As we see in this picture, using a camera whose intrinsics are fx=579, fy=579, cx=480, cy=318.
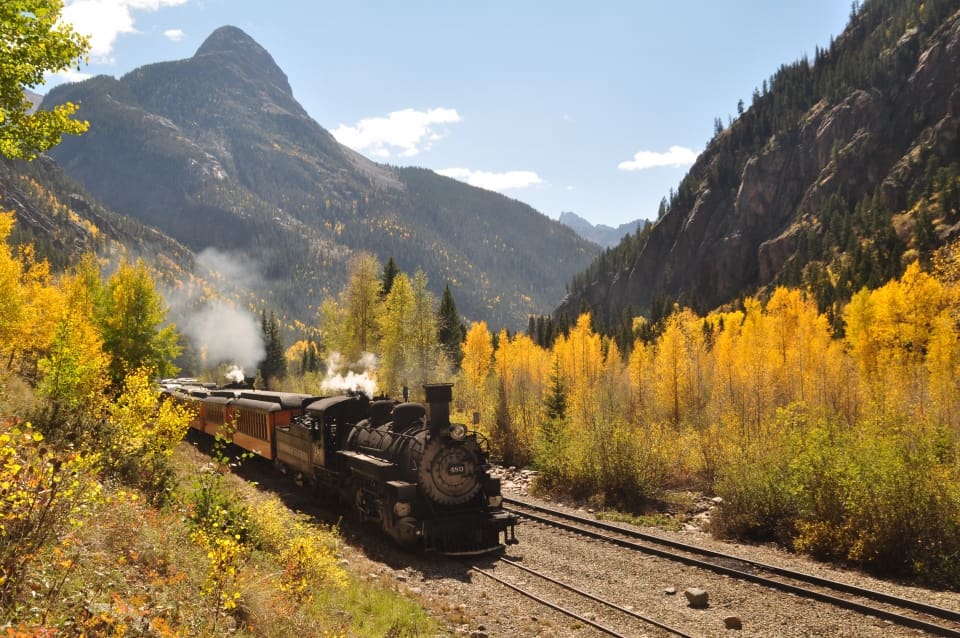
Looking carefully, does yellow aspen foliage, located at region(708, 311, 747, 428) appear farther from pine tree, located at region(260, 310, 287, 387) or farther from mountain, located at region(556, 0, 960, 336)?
pine tree, located at region(260, 310, 287, 387)

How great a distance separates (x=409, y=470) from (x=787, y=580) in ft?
29.1

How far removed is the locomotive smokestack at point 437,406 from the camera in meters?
14.5

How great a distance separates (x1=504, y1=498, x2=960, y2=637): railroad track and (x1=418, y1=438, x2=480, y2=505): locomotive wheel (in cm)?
436

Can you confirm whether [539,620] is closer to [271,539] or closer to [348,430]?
[271,539]

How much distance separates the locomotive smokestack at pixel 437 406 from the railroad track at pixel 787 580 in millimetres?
5796

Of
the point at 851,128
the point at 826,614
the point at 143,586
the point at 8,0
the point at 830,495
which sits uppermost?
the point at 851,128

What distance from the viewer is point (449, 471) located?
47.6 feet

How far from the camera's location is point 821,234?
11469cm

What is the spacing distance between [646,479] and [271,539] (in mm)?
14771

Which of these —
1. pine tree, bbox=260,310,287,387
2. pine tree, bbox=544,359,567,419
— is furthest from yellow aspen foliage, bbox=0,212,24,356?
pine tree, bbox=260,310,287,387

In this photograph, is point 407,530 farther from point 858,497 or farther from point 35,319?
point 35,319

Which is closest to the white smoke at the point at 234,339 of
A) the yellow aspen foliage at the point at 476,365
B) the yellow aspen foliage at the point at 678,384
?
the yellow aspen foliage at the point at 476,365

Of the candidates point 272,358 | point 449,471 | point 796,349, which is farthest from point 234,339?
point 449,471

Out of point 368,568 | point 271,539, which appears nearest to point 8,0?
point 271,539
